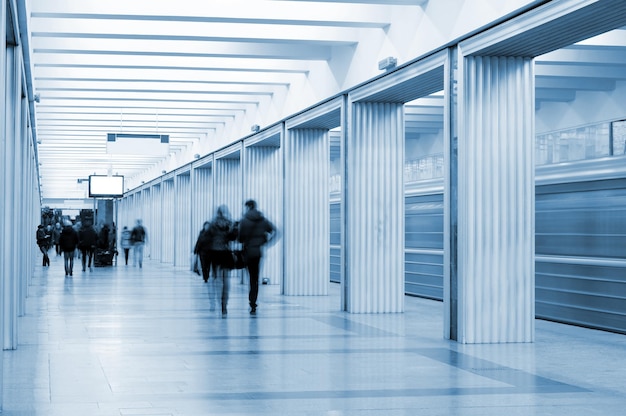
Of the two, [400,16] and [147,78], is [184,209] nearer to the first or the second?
[147,78]

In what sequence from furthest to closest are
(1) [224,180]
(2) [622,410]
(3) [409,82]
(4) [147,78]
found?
(1) [224,180], (4) [147,78], (3) [409,82], (2) [622,410]

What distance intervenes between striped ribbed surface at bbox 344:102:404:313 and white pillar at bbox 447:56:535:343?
440 cm

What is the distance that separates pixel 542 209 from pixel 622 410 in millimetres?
8835

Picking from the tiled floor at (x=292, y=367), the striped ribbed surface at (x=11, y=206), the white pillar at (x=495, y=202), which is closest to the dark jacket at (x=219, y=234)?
the tiled floor at (x=292, y=367)

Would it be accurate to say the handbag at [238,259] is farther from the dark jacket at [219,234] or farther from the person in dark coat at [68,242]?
the person in dark coat at [68,242]

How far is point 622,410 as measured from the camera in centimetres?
740

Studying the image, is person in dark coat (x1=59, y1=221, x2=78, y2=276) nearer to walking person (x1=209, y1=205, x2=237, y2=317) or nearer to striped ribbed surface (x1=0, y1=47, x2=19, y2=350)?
walking person (x1=209, y1=205, x2=237, y2=317)

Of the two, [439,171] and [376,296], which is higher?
[439,171]

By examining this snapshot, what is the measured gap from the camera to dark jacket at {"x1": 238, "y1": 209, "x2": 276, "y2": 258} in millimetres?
15789

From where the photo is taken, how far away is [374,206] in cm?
1662

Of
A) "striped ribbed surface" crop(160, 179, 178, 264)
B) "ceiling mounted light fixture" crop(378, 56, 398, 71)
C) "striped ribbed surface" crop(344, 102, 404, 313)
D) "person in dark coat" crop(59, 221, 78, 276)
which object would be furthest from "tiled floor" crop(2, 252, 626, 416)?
"striped ribbed surface" crop(160, 179, 178, 264)

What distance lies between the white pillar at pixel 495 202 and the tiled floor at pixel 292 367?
0.50 meters

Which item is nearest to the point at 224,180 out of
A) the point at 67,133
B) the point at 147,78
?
the point at 67,133

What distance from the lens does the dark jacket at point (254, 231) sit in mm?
15789
